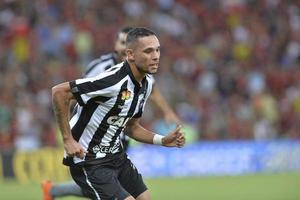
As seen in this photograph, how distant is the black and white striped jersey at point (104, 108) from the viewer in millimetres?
6691

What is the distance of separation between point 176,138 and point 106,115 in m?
0.63

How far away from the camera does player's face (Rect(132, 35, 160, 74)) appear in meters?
6.76

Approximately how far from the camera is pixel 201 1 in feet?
70.7

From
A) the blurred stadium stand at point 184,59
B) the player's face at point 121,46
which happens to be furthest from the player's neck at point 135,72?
the blurred stadium stand at point 184,59

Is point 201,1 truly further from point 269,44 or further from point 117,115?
point 117,115

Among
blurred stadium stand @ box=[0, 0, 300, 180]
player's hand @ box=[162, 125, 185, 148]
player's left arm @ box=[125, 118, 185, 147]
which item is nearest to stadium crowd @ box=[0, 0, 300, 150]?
blurred stadium stand @ box=[0, 0, 300, 180]

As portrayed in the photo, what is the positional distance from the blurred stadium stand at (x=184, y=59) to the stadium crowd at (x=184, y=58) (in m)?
0.02

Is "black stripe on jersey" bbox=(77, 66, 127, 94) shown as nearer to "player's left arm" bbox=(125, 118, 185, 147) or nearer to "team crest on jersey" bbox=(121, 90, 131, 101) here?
"team crest on jersey" bbox=(121, 90, 131, 101)

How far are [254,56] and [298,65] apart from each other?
1125 mm

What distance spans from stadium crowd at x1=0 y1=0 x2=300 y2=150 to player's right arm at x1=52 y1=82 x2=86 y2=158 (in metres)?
9.41

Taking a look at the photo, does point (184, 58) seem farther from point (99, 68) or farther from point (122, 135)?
point (122, 135)

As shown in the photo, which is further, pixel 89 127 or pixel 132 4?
pixel 132 4

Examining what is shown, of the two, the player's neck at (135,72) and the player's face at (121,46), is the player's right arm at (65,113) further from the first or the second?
the player's face at (121,46)

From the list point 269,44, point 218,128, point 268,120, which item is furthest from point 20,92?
point 269,44
